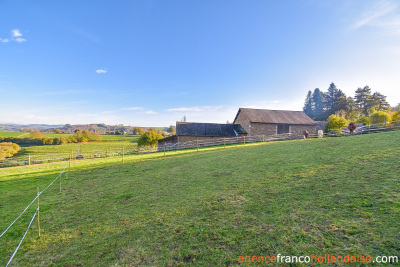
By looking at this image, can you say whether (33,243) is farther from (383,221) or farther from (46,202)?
(383,221)

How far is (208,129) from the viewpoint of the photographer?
3381 cm

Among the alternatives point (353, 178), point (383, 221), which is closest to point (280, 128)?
point (353, 178)

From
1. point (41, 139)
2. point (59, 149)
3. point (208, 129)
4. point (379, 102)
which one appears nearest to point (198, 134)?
point (208, 129)

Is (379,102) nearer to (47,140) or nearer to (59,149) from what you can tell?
(59,149)

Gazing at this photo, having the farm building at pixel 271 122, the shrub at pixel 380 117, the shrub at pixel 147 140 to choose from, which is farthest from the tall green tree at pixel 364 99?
the shrub at pixel 147 140

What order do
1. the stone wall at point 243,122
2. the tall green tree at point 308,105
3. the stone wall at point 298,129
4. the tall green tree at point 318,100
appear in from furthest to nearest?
the tall green tree at point 308,105
the tall green tree at point 318,100
the stone wall at point 298,129
the stone wall at point 243,122

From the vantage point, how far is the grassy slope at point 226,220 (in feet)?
9.33

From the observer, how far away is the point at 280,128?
32.2m

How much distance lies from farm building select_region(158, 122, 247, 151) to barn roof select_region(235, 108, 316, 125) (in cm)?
339

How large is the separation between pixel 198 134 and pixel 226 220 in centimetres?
2799

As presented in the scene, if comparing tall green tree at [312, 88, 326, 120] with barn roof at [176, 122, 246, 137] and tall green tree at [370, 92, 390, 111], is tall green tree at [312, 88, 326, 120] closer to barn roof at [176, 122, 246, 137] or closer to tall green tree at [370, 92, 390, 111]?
tall green tree at [370, 92, 390, 111]

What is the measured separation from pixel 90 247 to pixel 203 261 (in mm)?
2502

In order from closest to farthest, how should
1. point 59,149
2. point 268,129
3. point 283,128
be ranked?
point 268,129, point 283,128, point 59,149

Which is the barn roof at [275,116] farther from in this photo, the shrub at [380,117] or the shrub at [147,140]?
the shrub at [147,140]
